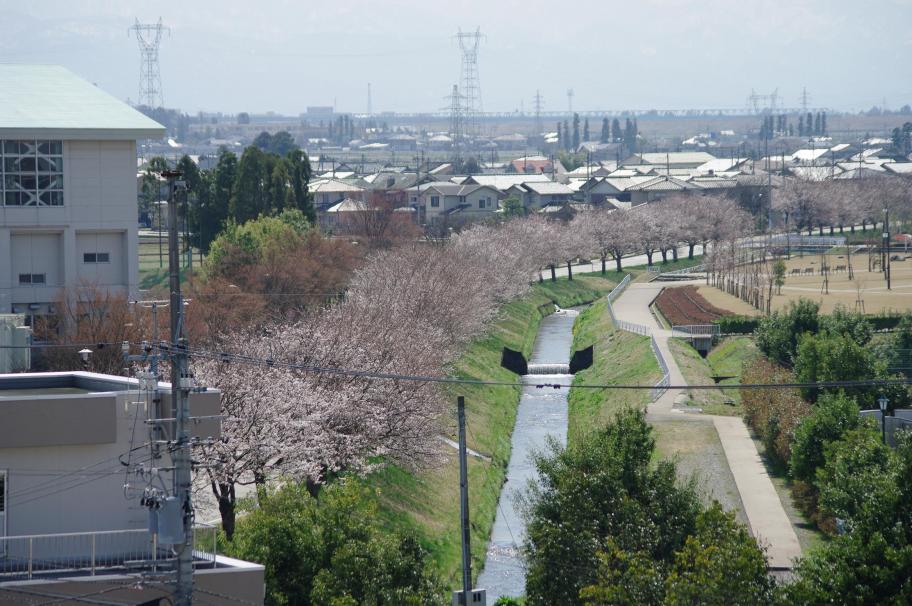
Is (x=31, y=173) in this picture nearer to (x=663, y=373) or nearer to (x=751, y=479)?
(x=663, y=373)

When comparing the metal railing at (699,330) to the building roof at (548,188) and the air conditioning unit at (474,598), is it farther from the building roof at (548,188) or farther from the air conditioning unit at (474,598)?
the building roof at (548,188)

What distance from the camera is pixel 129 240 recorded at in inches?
1299

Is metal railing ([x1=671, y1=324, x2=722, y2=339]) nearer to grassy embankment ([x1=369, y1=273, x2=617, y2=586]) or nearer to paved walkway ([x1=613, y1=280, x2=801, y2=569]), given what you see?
paved walkway ([x1=613, y1=280, x2=801, y2=569])

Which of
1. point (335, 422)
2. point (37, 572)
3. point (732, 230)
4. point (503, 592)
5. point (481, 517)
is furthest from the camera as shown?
point (732, 230)

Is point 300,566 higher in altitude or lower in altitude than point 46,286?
lower

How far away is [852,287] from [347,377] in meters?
38.7

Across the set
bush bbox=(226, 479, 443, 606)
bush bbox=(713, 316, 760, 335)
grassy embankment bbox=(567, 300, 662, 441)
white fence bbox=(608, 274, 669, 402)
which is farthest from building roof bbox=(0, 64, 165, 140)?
bush bbox=(713, 316, 760, 335)

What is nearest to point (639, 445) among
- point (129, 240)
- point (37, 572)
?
point (37, 572)

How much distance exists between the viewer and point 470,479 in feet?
90.3

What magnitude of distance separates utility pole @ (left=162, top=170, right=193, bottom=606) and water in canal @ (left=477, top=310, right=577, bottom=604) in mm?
9348

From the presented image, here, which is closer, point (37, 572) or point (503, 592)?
point (37, 572)

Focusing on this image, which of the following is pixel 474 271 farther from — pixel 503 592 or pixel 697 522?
pixel 697 522

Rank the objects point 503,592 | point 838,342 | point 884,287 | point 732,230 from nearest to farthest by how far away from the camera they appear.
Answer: point 503,592 < point 838,342 < point 884,287 < point 732,230

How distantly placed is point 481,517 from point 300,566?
10747 mm
